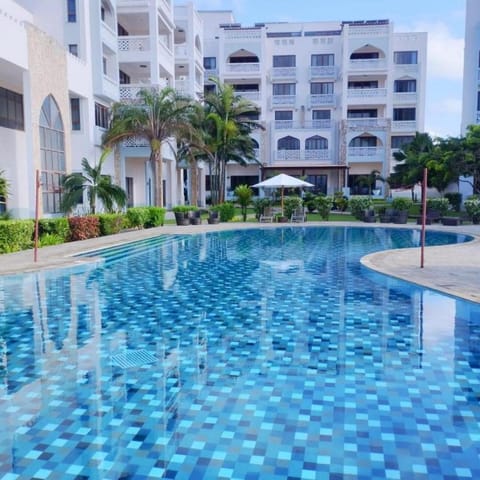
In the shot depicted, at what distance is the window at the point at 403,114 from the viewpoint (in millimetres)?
44281

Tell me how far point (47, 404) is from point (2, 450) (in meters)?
0.76

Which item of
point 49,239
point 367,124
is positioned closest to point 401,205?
point 49,239

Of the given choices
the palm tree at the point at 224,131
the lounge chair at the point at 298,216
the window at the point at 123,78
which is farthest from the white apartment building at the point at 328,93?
the lounge chair at the point at 298,216

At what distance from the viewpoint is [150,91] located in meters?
25.2

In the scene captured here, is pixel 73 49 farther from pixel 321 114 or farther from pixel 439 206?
pixel 321 114

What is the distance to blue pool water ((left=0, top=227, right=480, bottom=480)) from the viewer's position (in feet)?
11.7

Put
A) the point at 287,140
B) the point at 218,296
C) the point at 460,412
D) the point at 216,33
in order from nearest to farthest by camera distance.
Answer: the point at 460,412
the point at 218,296
the point at 287,140
the point at 216,33

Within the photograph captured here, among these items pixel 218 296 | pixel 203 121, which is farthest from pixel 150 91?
pixel 218 296

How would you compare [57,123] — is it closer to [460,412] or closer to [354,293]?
[354,293]

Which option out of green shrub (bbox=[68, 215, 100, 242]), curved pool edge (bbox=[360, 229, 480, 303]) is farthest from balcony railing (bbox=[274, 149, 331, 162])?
curved pool edge (bbox=[360, 229, 480, 303])

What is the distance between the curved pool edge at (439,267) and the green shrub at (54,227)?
363 inches

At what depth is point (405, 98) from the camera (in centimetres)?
4384

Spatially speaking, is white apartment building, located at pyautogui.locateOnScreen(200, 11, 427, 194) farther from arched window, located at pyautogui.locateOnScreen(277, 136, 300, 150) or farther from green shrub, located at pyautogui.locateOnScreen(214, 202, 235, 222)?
green shrub, located at pyautogui.locateOnScreen(214, 202, 235, 222)

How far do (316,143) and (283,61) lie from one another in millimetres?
8712
